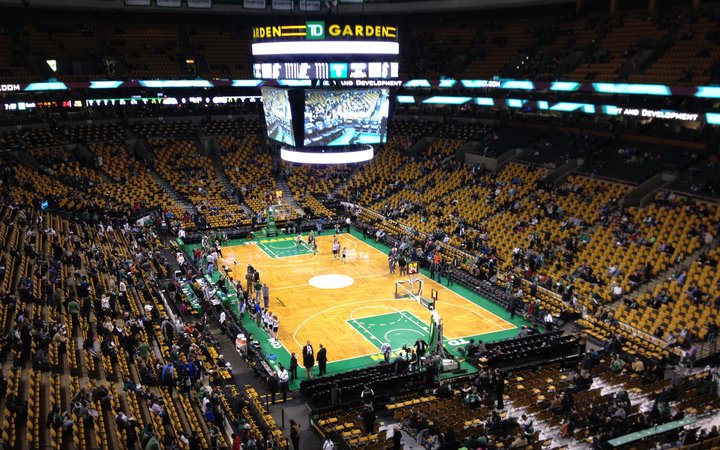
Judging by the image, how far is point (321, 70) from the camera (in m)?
29.5

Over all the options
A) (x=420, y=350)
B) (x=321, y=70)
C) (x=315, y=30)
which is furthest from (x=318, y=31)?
(x=420, y=350)

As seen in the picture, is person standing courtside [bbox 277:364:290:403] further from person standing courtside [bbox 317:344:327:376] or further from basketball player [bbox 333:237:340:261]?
basketball player [bbox 333:237:340:261]

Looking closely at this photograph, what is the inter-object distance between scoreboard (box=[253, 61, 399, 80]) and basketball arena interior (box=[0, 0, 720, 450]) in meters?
0.12

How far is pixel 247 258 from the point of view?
36250mm

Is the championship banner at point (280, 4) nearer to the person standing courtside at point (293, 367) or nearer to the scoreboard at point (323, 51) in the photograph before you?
the scoreboard at point (323, 51)

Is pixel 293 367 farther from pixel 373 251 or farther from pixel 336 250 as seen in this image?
pixel 373 251

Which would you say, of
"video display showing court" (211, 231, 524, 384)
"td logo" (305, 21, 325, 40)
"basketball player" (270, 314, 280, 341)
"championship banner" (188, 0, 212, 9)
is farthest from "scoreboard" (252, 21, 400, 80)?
"championship banner" (188, 0, 212, 9)

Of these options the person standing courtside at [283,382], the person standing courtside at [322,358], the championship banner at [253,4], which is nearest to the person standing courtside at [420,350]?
the person standing courtside at [322,358]

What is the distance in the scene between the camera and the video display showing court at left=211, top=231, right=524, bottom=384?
82.5ft

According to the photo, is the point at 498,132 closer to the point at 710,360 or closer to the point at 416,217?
the point at 416,217

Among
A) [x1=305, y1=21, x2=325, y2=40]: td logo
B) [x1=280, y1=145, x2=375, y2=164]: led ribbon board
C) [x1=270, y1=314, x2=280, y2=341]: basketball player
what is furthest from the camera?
[x1=280, y1=145, x2=375, y2=164]: led ribbon board

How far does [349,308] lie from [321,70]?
10.6 metres

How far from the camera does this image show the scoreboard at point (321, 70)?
2939 cm

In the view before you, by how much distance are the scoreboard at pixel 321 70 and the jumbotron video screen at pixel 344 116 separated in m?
1.13
